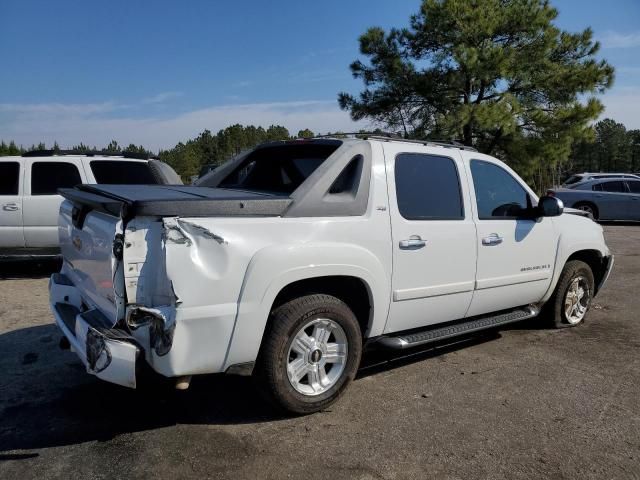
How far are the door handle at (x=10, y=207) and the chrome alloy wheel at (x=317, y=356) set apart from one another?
21.0 feet

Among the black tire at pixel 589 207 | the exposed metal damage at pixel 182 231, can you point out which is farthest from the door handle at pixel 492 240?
the black tire at pixel 589 207

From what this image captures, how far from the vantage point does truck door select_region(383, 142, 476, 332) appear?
3945 millimetres

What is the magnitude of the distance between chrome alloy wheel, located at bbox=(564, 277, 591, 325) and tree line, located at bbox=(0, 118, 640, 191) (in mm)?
Result: 3069

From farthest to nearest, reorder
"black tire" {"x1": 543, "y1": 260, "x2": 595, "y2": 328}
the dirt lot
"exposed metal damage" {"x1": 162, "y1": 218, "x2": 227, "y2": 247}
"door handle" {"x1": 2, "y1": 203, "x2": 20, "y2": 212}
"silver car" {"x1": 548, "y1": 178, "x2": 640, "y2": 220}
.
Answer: "silver car" {"x1": 548, "y1": 178, "x2": 640, "y2": 220}, "door handle" {"x1": 2, "y1": 203, "x2": 20, "y2": 212}, "black tire" {"x1": 543, "y1": 260, "x2": 595, "y2": 328}, the dirt lot, "exposed metal damage" {"x1": 162, "y1": 218, "x2": 227, "y2": 247}

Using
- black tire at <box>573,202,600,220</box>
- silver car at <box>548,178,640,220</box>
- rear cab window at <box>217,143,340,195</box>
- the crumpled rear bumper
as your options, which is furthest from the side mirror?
black tire at <box>573,202,600,220</box>

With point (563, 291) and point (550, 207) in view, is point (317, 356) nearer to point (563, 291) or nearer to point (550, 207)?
point (550, 207)

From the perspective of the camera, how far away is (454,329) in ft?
14.3

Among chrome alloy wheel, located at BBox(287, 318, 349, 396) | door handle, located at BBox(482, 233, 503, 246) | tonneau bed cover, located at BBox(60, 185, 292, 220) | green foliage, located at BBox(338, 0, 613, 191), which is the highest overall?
green foliage, located at BBox(338, 0, 613, 191)

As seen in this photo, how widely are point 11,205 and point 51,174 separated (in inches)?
28.4

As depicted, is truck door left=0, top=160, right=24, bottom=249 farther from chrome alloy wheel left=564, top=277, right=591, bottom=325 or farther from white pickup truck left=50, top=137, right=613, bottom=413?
chrome alloy wheel left=564, top=277, right=591, bottom=325

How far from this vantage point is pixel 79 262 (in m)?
3.73

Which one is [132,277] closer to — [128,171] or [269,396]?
[269,396]

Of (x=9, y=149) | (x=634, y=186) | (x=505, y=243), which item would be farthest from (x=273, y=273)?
(x=9, y=149)

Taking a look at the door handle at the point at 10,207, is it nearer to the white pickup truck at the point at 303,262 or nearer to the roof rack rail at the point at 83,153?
the roof rack rail at the point at 83,153
